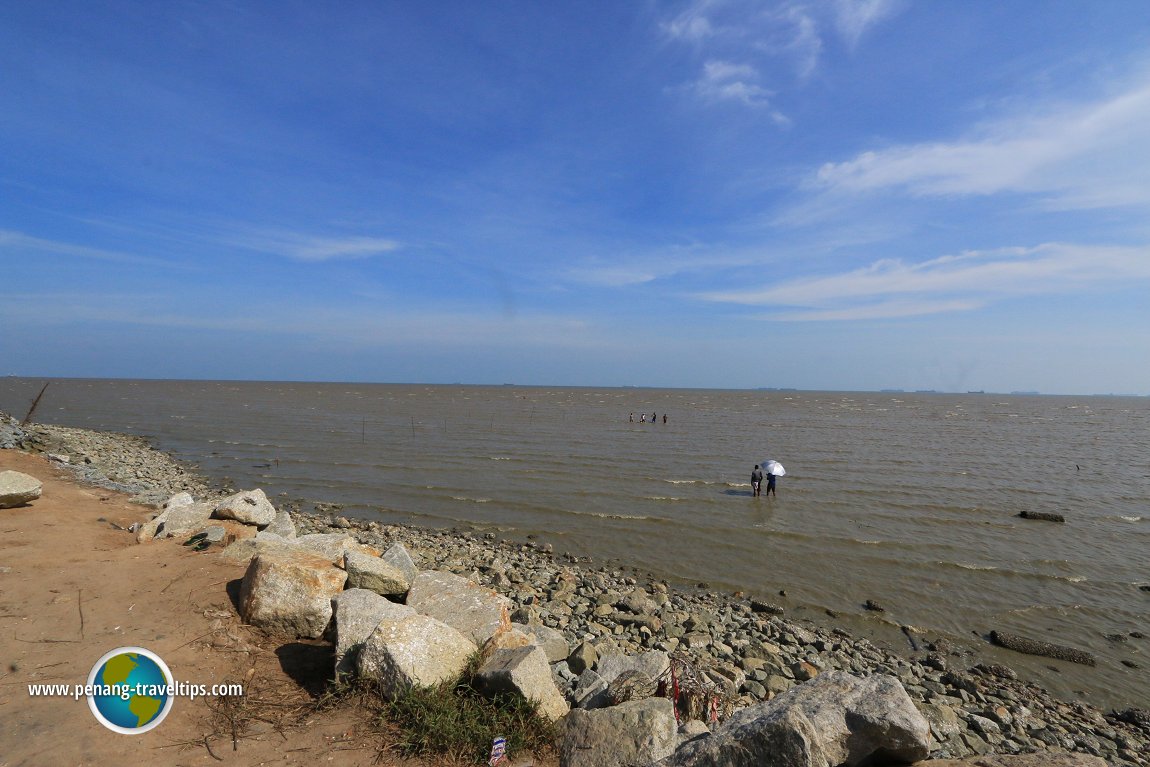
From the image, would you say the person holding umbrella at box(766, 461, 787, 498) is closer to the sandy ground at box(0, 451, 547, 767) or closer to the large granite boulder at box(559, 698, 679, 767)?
the large granite boulder at box(559, 698, 679, 767)

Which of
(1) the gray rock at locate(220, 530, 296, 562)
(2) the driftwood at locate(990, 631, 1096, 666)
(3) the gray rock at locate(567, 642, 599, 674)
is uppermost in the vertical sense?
(1) the gray rock at locate(220, 530, 296, 562)

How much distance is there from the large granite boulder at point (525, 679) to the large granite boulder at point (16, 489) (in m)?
12.8

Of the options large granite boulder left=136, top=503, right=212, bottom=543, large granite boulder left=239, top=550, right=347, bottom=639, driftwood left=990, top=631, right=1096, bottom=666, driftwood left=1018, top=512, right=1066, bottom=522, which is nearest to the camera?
large granite boulder left=239, top=550, right=347, bottom=639

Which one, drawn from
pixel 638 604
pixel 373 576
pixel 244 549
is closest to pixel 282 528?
pixel 244 549

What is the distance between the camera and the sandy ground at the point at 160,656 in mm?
4832

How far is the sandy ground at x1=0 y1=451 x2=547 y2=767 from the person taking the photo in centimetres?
483

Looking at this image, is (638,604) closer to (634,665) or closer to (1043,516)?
(634,665)

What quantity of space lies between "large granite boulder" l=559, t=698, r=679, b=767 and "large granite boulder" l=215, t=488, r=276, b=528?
8.68 m

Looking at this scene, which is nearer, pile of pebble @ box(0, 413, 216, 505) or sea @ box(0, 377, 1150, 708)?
sea @ box(0, 377, 1150, 708)

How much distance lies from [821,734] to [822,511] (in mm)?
18703

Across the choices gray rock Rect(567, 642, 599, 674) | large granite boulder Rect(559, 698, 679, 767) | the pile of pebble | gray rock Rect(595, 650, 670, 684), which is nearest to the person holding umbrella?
gray rock Rect(567, 642, 599, 674)

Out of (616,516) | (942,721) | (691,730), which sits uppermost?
(691,730)

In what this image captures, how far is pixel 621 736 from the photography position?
16.6 feet

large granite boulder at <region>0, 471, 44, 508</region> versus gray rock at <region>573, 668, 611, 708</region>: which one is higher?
large granite boulder at <region>0, 471, 44, 508</region>
